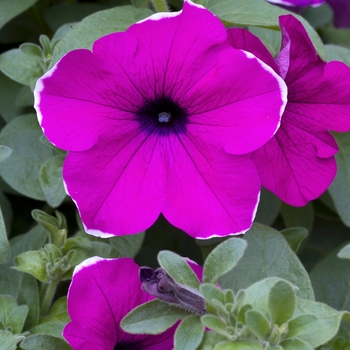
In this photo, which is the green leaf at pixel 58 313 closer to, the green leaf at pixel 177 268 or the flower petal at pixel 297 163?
the green leaf at pixel 177 268

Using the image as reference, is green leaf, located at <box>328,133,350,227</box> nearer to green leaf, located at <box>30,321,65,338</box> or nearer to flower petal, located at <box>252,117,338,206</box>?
flower petal, located at <box>252,117,338,206</box>

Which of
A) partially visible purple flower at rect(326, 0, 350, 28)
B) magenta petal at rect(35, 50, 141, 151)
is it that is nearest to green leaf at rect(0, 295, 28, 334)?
magenta petal at rect(35, 50, 141, 151)

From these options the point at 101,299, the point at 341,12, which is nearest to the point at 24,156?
the point at 101,299

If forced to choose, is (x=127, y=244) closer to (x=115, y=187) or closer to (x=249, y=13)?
(x=115, y=187)

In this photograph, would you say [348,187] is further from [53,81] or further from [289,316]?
[53,81]

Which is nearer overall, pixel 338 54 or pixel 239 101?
pixel 239 101

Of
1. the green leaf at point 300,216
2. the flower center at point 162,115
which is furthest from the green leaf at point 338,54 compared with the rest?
the flower center at point 162,115
